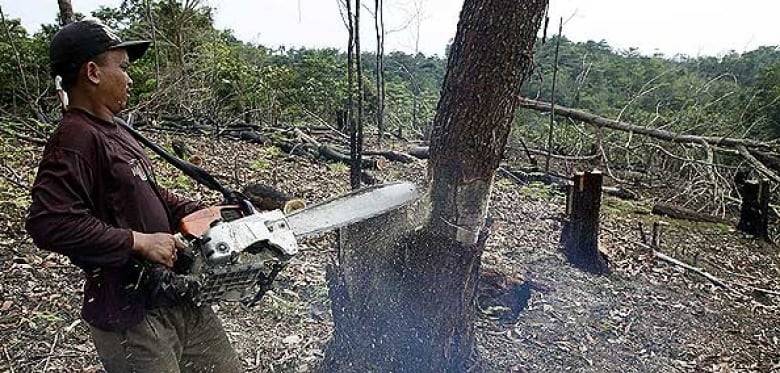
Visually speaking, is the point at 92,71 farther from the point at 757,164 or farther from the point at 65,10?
the point at 757,164

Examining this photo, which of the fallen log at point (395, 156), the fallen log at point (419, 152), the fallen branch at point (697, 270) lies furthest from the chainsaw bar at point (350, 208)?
the fallen log at point (419, 152)

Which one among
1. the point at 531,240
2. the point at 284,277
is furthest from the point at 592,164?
the point at 284,277

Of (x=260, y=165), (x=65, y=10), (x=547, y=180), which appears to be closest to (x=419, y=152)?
(x=547, y=180)

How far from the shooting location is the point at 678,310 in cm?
384

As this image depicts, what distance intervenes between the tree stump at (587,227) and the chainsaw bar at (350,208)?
271 cm

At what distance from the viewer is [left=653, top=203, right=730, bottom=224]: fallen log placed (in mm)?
6495

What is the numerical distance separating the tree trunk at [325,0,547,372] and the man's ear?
1074mm

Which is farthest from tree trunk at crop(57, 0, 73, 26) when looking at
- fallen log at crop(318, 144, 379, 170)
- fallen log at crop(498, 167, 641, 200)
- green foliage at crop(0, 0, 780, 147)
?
fallen log at crop(498, 167, 641, 200)

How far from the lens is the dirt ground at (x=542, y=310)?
2.75 meters

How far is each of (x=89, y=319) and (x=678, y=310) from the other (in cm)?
364

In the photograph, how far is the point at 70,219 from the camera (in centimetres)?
129

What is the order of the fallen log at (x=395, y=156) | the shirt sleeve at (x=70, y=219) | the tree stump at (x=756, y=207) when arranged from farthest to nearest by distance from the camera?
the fallen log at (x=395, y=156) < the tree stump at (x=756, y=207) < the shirt sleeve at (x=70, y=219)

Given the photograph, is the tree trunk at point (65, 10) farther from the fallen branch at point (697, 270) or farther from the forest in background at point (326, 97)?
the fallen branch at point (697, 270)

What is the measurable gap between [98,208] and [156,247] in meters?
0.18
